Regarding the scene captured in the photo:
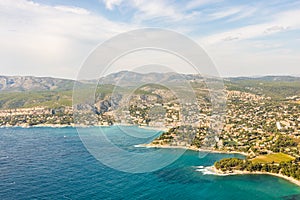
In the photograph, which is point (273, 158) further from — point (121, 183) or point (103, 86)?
point (103, 86)

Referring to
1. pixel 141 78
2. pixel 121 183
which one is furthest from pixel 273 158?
pixel 141 78

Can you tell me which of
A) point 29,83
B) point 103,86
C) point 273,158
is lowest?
point 273,158

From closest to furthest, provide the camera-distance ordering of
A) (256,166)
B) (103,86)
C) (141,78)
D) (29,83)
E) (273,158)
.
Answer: (103,86) → (141,78) → (256,166) → (273,158) → (29,83)

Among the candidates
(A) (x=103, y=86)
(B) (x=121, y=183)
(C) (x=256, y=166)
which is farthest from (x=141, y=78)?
(C) (x=256, y=166)

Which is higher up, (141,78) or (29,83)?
(141,78)

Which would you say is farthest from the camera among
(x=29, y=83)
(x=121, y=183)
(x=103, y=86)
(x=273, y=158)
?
(x=29, y=83)

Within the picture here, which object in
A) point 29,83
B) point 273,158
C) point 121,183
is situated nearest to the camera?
point 121,183

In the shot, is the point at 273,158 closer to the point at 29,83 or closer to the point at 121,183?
the point at 121,183

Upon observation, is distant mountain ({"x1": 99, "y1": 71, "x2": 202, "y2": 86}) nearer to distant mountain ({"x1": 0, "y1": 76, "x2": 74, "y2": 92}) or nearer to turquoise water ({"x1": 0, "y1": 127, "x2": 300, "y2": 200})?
turquoise water ({"x1": 0, "y1": 127, "x2": 300, "y2": 200})

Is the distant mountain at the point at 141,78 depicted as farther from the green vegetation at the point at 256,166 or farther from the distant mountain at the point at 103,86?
the green vegetation at the point at 256,166

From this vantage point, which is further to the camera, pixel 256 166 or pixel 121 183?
pixel 256 166

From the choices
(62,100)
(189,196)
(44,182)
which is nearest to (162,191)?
(189,196)
